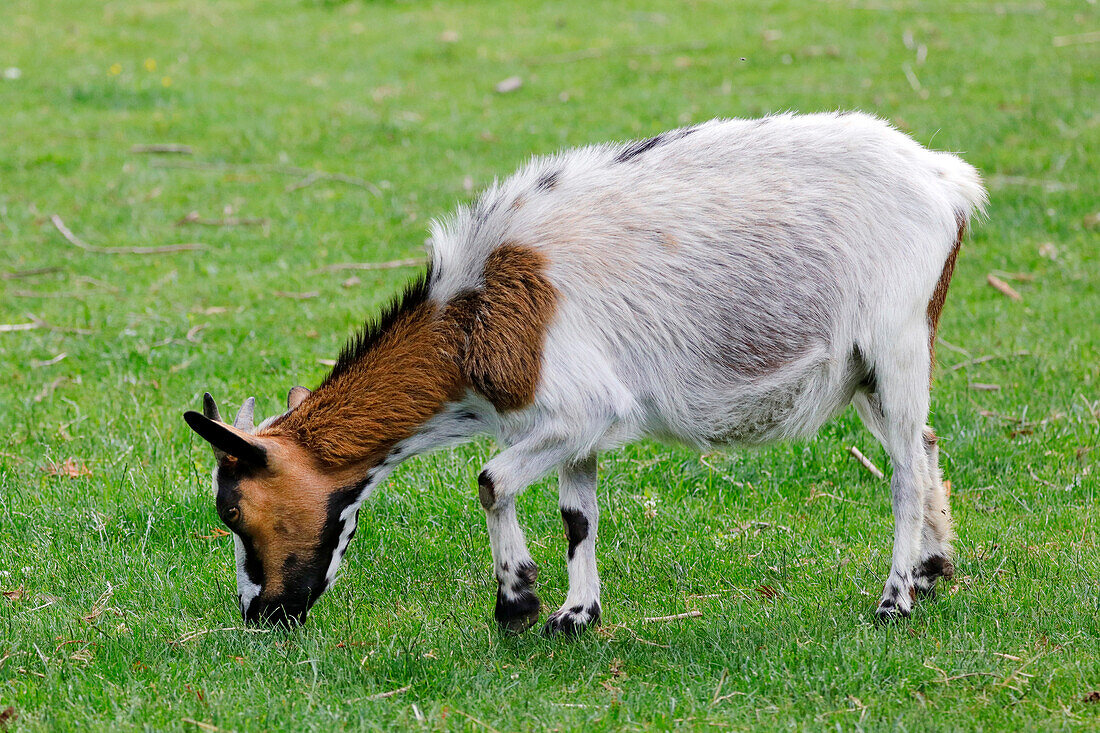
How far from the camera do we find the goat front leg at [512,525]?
4.59 metres

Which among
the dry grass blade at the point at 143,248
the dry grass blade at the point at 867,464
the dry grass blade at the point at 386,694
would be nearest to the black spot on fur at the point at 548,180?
the dry grass blade at the point at 386,694

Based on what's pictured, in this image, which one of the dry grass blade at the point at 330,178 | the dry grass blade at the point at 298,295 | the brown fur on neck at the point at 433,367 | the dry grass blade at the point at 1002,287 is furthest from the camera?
the dry grass blade at the point at 330,178

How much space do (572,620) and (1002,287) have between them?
5882 mm

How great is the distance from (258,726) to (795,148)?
316 cm

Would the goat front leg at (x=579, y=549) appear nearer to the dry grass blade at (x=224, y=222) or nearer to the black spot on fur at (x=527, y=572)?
the black spot on fur at (x=527, y=572)

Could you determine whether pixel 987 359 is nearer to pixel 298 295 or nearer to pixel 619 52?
pixel 298 295

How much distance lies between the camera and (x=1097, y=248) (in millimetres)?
10094

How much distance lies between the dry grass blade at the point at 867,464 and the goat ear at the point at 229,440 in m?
3.44

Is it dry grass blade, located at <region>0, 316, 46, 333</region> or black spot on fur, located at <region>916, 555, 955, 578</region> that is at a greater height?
dry grass blade, located at <region>0, 316, 46, 333</region>

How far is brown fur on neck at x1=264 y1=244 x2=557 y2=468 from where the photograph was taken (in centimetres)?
459

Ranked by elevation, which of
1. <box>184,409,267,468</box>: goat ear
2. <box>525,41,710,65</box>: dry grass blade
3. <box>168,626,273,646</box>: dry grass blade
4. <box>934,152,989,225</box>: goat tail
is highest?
<box>934,152,989,225</box>: goat tail

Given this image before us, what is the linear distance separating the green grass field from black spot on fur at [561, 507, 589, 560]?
15.6 inches

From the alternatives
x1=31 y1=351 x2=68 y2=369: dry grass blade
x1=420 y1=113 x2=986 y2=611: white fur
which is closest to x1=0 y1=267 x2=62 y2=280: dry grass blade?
x1=31 y1=351 x2=68 y2=369: dry grass blade

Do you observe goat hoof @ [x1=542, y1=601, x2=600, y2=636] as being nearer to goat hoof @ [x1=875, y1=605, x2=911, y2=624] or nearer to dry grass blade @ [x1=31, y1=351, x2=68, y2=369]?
goat hoof @ [x1=875, y1=605, x2=911, y2=624]
